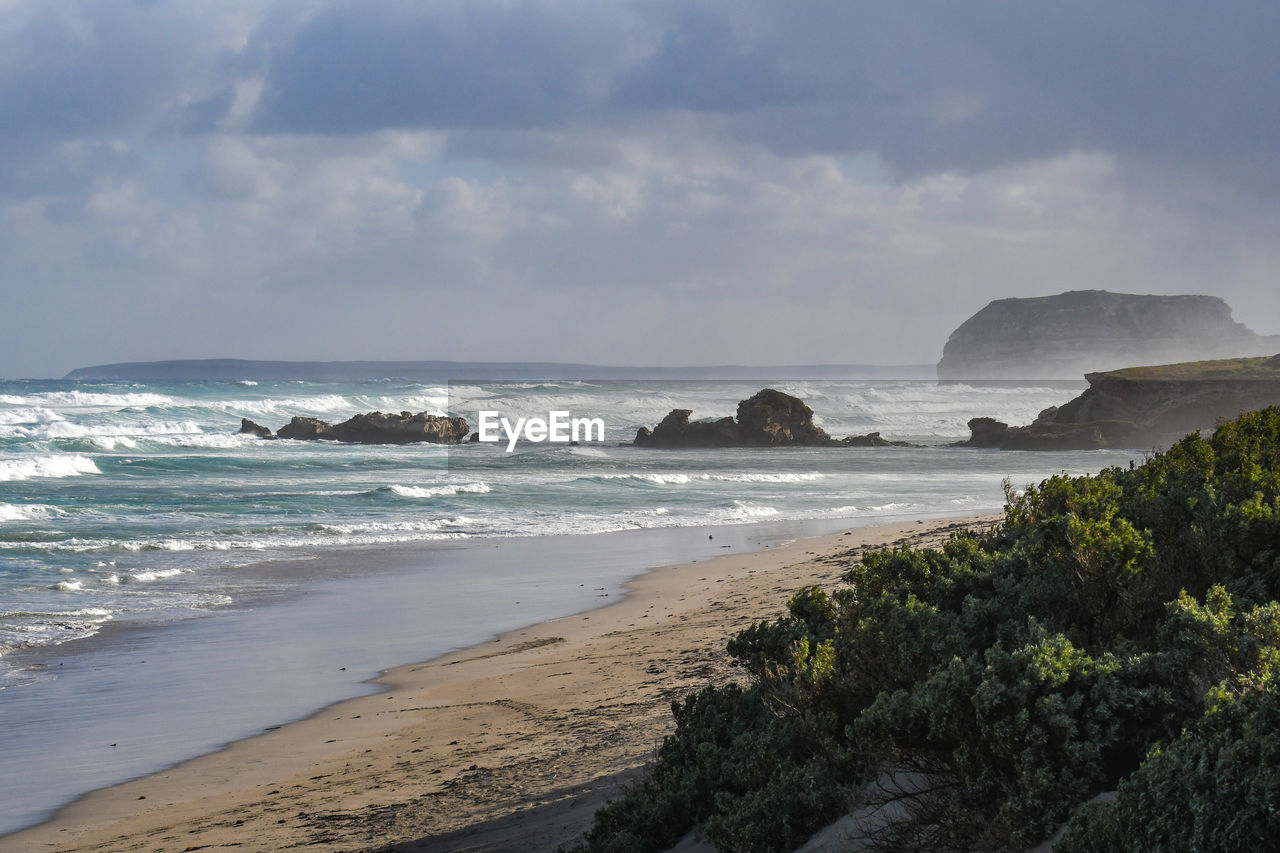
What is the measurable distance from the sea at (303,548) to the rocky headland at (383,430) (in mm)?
1563

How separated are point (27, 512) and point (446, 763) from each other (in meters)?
17.8

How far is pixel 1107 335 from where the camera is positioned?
14700 cm

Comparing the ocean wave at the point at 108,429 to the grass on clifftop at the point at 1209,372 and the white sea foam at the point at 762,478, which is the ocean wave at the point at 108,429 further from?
the grass on clifftop at the point at 1209,372

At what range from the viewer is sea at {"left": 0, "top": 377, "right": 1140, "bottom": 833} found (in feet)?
27.6

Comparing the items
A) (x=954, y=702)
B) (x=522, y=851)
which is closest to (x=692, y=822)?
(x=522, y=851)

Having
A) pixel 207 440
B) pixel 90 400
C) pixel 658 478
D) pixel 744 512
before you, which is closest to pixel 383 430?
pixel 207 440

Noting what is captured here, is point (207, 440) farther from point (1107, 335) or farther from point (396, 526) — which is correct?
point (1107, 335)

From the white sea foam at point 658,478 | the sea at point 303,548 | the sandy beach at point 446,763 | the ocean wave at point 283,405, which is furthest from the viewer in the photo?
the ocean wave at point 283,405

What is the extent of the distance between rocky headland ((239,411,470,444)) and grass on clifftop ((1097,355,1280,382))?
29917 millimetres

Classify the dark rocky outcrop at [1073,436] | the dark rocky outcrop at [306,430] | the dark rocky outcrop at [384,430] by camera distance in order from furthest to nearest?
1. the dark rocky outcrop at [306,430]
2. the dark rocky outcrop at [384,430]
3. the dark rocky outcrop at [1073,436]

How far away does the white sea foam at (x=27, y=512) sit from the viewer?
20.0 metres

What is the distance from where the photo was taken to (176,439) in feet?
150

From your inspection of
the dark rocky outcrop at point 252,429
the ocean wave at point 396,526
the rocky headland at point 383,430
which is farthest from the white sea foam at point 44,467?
the dark rocky outcrop at point 252,429

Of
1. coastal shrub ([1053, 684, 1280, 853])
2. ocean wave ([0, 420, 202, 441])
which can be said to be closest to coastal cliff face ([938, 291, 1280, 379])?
ocean wave ([0, 420, 202, 441])
